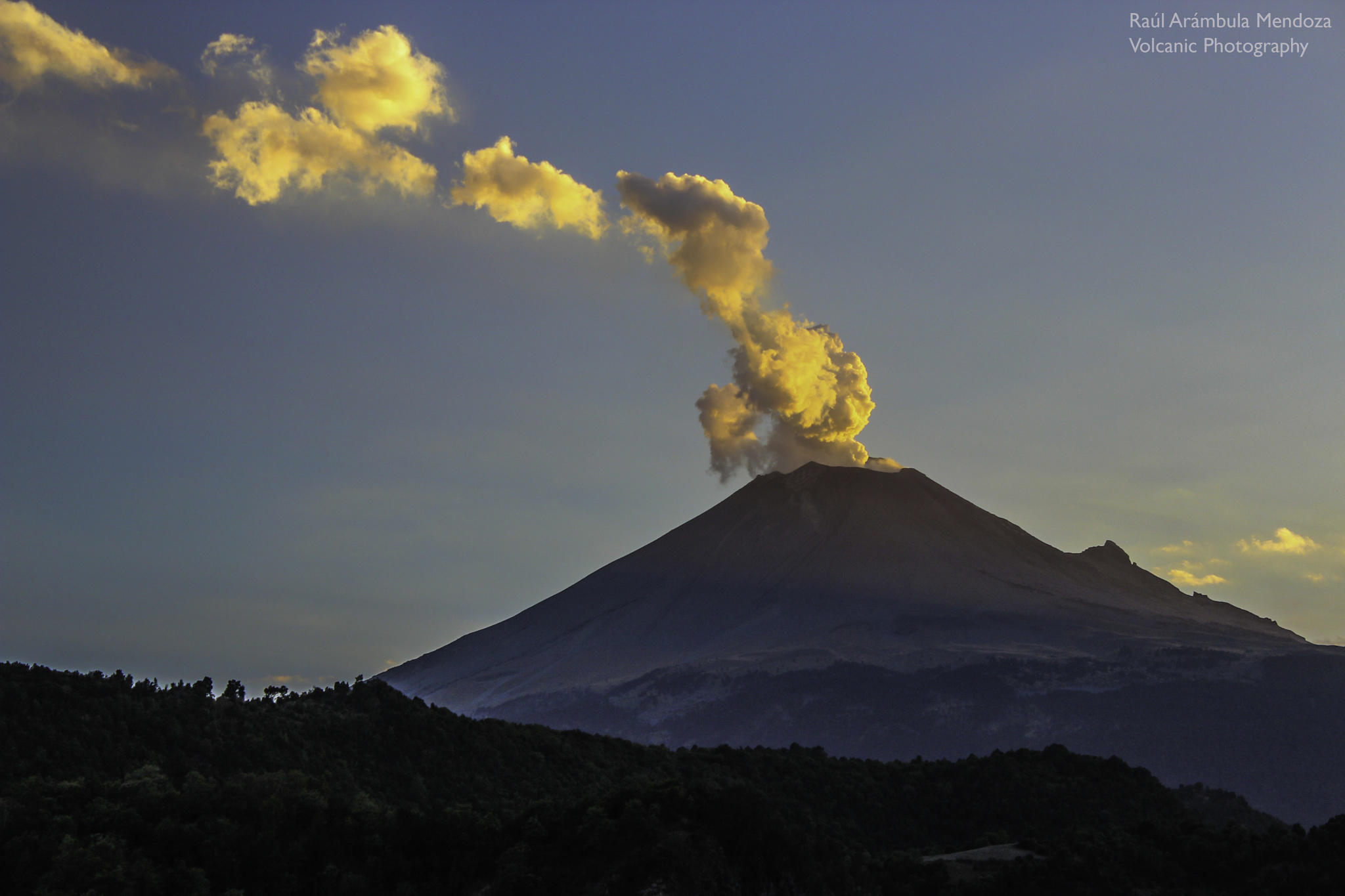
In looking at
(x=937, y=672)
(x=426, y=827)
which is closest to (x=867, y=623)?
(x=937, y=672)

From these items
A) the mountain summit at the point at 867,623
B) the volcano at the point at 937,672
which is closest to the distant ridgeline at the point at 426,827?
the volcano at the point at 937,672

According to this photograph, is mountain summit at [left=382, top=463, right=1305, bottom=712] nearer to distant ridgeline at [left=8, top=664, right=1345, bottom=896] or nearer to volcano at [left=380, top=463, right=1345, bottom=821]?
volcano at [left=380, top=463, right=1345, bottom=821]

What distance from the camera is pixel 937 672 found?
146375 millimetres

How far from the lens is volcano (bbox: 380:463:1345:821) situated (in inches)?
4929

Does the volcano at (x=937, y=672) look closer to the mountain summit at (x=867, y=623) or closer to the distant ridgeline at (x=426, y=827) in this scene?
the mountain summit at (x=867, y=623)

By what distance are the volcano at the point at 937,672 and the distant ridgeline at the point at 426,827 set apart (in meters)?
78.0

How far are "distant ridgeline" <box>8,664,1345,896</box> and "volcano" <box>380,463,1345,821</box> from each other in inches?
3069

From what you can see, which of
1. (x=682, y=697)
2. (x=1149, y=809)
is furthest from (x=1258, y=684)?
(x=1149, y=809)

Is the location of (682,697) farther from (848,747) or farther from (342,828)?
(342,828)

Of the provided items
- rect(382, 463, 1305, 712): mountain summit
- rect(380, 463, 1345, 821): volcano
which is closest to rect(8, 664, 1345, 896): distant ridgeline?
rect(380, 463, 1345, 821): volcano

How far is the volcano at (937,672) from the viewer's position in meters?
125

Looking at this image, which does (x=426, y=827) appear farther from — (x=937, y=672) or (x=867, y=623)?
(x=867, y=623)

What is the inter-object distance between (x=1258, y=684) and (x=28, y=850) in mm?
123057

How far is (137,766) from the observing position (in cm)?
4381
